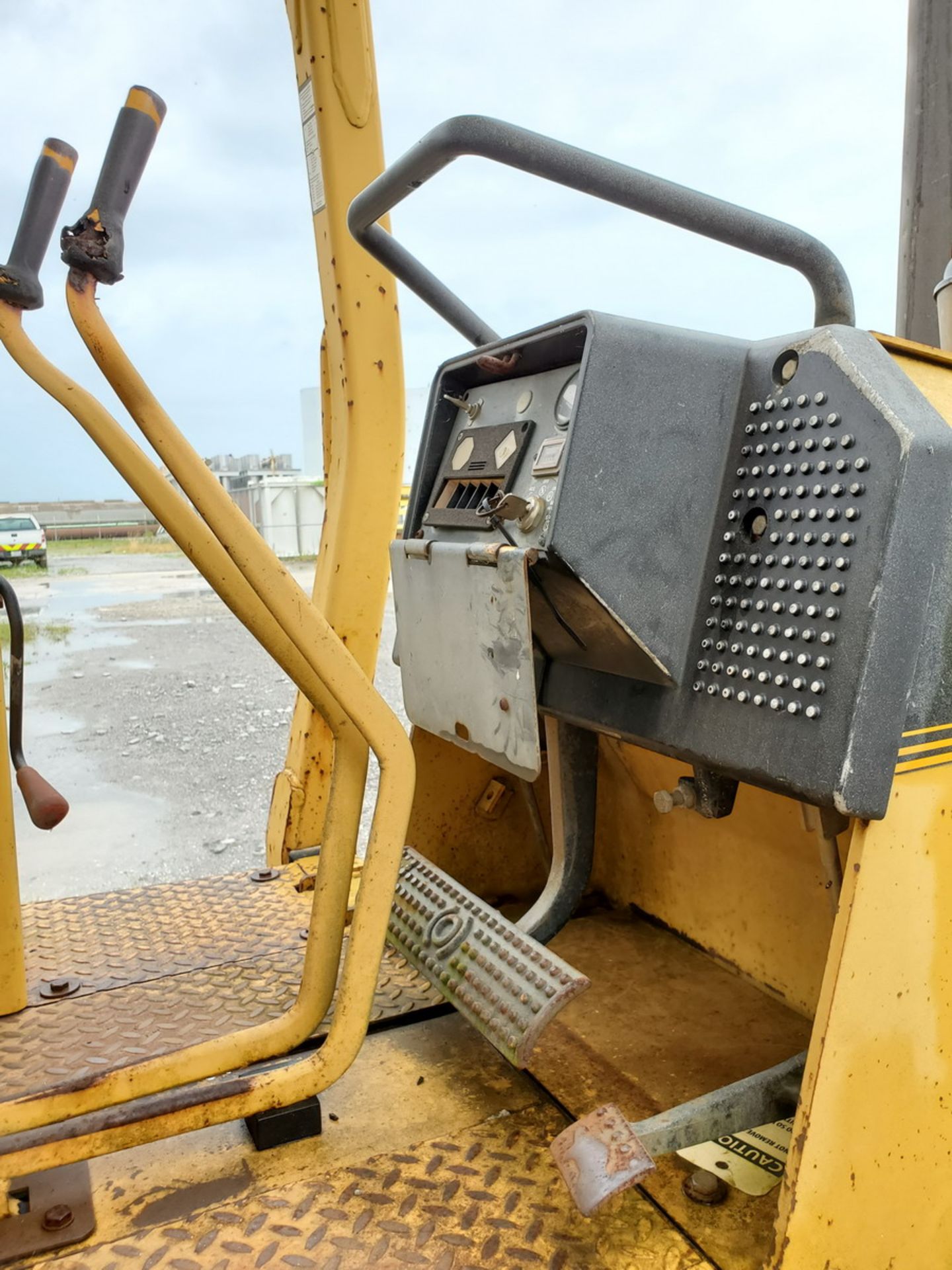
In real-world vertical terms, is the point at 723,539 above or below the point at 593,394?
below

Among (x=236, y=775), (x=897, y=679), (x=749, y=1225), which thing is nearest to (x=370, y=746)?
(x=897, y=679)

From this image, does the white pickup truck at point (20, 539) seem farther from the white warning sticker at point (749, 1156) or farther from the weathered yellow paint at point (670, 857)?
the white warning sticker at point (749, 1156)

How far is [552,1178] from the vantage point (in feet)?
4.05

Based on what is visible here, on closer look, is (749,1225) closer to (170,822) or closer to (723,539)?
(723,539)

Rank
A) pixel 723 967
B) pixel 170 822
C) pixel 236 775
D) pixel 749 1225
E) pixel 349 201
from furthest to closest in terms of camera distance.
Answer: pixel 236 775, pixel 170 822, pixel 349 201, pixel 723 967, pixel 749 1225

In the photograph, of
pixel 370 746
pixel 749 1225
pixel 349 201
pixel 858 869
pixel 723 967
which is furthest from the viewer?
pixel 349 201

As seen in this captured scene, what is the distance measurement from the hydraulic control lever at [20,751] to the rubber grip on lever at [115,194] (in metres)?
0.59

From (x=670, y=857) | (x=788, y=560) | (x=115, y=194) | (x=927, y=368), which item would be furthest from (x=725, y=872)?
(x=115, y=194)

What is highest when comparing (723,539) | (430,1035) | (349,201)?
(349,201)

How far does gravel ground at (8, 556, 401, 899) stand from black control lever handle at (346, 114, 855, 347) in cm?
245

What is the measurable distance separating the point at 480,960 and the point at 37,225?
3.91 feet

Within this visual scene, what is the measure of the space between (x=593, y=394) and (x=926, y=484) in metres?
0.39

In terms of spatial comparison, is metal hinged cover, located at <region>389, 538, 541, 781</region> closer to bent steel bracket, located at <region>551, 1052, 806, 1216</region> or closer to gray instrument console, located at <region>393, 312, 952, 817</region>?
gray instrument console, located at <region>393, 312, 952, 817</region>

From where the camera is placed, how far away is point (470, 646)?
4.43ft
